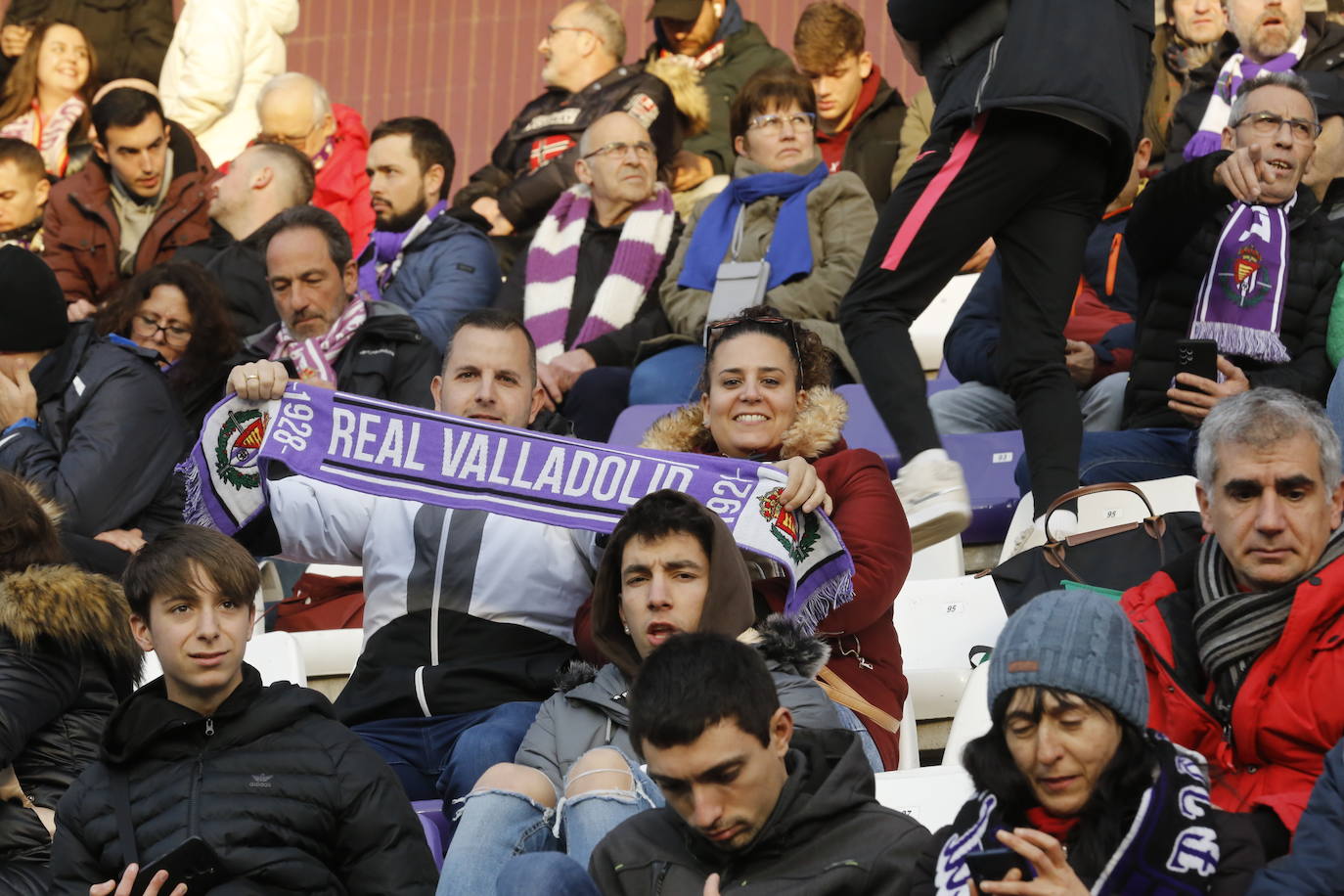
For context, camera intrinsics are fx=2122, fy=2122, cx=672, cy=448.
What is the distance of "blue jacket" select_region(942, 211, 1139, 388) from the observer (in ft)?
21.0

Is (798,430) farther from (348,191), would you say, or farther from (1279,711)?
(348,191)

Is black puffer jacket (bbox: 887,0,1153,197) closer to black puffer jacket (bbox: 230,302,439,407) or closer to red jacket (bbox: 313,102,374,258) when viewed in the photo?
black puffer jacket (bbox: 230,302,439,407)

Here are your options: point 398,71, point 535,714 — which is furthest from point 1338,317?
point 398,71

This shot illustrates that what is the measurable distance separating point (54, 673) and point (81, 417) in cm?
180

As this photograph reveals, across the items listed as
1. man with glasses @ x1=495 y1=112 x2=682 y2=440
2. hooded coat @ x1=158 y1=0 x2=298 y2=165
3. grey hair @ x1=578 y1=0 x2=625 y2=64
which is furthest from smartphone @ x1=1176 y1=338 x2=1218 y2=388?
hooded coat @ x1=158 y1=0 x2=298 y2=165

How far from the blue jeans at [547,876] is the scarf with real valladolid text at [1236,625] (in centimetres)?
112

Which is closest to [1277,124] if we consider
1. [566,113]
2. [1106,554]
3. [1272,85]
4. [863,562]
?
[1272,85]

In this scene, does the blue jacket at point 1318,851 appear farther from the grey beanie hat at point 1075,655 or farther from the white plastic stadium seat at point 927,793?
the white plastic stadium seat at point 927,793

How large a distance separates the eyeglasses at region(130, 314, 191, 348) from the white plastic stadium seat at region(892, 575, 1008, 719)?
263 centimetres

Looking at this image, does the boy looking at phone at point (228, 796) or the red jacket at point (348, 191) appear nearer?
the boy looking at phone at point (228, 796)

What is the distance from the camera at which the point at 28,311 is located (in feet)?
20.0

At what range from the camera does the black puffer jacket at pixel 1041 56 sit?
4789 mm

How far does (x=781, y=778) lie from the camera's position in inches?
131

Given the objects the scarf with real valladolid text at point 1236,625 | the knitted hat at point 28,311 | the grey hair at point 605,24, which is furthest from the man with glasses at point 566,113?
the scarf with real valladolid text at point 1236,625
